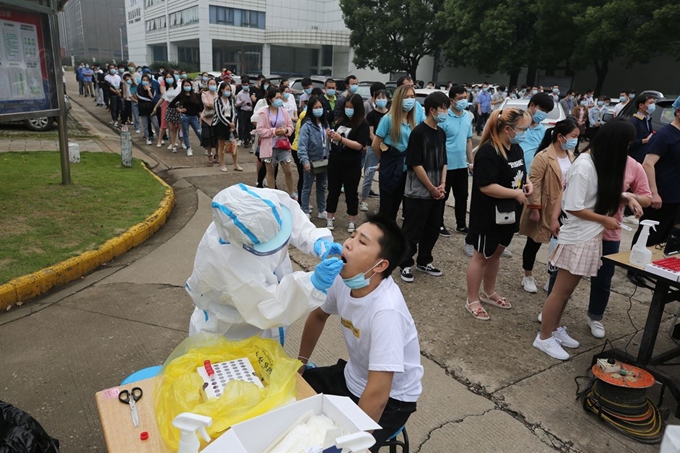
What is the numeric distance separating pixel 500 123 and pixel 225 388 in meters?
3.04

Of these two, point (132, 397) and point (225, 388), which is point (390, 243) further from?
point (132, 397)

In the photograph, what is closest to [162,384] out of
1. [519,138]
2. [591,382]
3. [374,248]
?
[374,248]

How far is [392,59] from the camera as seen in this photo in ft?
124

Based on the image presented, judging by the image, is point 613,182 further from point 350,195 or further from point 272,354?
point 350,195

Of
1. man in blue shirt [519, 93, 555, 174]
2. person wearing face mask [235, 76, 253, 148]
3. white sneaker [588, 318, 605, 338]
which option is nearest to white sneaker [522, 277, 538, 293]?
white sneaker [588, 318, 605, 338]

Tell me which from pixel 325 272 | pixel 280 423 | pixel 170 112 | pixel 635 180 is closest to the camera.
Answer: pixel 280 423

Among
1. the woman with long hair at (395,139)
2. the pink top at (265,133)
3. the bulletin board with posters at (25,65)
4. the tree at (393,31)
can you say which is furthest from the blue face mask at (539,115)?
the tree at (393,31)

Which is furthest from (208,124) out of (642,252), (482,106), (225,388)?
(482,106)

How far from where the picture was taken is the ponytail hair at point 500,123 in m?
3.71

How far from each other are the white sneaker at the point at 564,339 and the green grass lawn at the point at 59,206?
4.41 metres

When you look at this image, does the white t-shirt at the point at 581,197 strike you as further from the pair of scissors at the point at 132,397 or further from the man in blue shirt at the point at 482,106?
the man in blue shirt at the point at 482,106

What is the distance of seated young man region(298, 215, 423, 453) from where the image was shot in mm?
1794

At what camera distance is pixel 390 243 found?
6.62ft

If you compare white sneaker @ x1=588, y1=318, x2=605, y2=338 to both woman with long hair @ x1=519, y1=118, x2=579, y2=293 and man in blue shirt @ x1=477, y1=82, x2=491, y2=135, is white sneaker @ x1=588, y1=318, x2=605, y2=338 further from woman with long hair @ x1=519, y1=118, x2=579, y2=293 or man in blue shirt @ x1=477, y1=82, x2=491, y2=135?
man in blue shirt @ x1=477, y1=82, x2=491, y2=135
